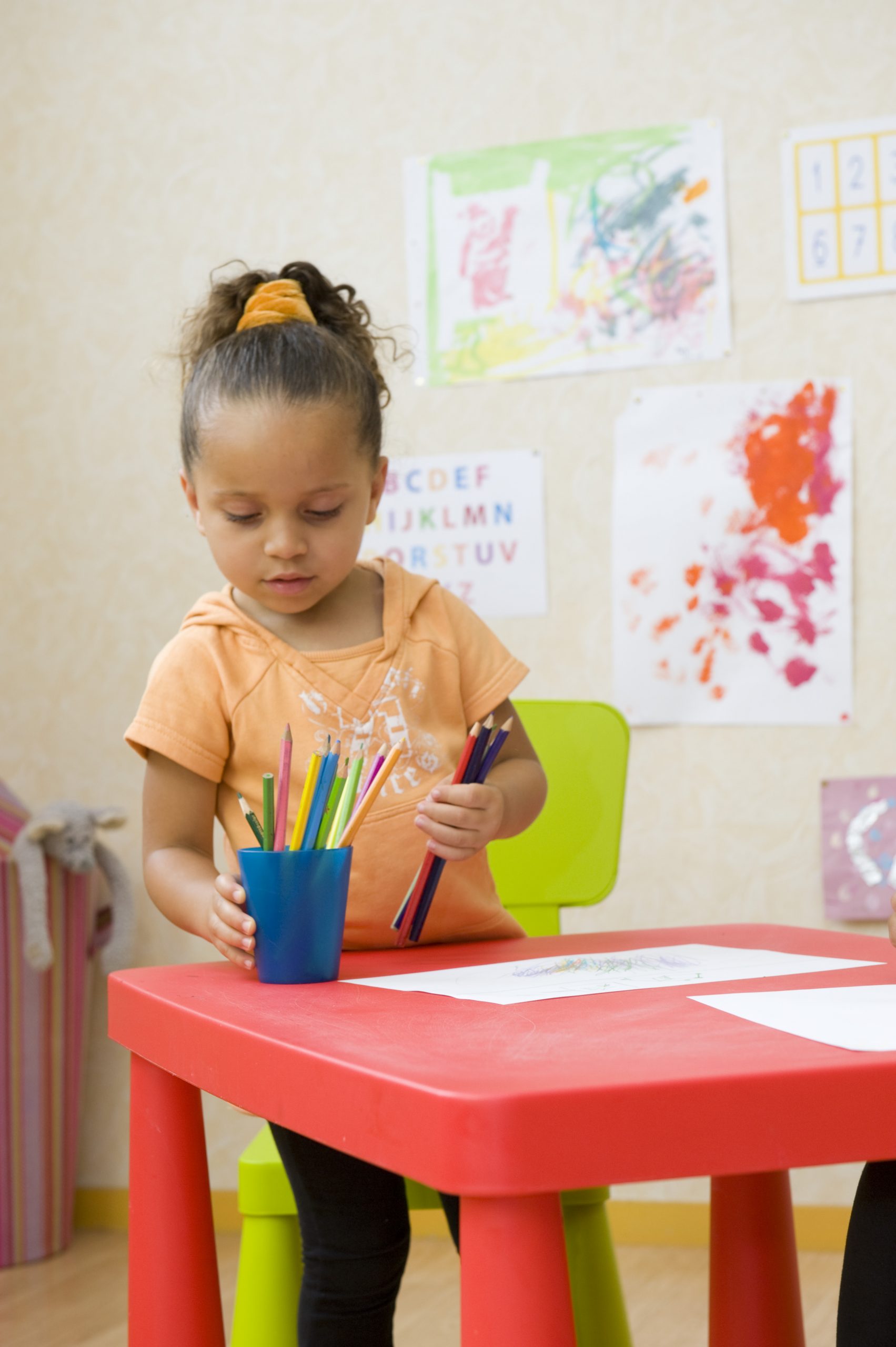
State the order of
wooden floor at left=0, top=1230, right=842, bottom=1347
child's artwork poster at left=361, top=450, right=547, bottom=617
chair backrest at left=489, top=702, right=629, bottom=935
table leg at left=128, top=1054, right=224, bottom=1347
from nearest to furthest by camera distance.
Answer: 1. table leg at left=128, top=1054, right=224, bottom=1347
2. chair backrest at left=489, top=702, right=629, bottom=935
3. wooden floor at left=0, top=1230, right=842, bottom=1347
4. child's artwork poster at left=361, top=450, right=547, bottom=617

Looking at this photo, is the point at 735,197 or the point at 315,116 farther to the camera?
the point at 315,116

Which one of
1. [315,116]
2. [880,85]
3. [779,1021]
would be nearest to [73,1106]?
[315,116]

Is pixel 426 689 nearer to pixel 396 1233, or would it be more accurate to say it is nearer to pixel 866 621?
pixel 396 1233

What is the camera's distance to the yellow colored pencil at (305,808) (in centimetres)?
75

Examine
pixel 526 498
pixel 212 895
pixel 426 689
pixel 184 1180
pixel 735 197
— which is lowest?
pixel 184 1180

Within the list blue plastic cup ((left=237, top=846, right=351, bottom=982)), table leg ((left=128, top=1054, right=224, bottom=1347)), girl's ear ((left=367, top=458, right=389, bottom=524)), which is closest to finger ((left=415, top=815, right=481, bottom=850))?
blue plastic cup ((left=237, top=846, right=351, bottom=982))

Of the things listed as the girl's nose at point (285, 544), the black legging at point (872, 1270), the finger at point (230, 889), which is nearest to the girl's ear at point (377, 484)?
the girl's nose at point (285, 544)

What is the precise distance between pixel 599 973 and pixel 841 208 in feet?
4.46

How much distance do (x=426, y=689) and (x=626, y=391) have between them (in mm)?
922

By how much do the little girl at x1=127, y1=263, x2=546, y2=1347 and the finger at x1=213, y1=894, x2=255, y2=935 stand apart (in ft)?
0.34

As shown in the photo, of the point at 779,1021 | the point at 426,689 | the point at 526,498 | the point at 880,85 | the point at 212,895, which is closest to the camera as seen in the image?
the point at 779,1021

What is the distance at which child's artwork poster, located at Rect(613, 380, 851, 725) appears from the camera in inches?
69.7

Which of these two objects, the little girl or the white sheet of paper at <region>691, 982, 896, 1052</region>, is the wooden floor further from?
the white sheet of paper at <region>691, 982, 896, 1052</region>

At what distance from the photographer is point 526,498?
1.87m
